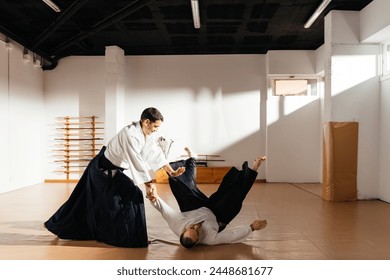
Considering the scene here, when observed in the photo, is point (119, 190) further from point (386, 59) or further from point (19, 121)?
point (19, 121)

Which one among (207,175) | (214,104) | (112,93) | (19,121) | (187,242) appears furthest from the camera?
(214,104)

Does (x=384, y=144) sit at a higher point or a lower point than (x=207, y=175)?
higher

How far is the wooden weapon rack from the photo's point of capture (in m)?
10.1

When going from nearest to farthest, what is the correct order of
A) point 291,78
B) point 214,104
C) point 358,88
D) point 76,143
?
point 358,88 → point 291,78 → point 76,143 → point 214,104

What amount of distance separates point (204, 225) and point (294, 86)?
721 cm

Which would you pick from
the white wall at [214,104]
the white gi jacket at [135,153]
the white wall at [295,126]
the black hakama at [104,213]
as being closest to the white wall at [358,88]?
the white wall at [295,126]

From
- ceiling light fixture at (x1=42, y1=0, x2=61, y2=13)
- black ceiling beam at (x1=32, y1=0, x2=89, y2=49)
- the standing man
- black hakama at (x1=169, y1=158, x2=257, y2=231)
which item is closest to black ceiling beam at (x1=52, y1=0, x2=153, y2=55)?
black ceiling beam at (x1=32, y1=0, x2=89, y2=49)

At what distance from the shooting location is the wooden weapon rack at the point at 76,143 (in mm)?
10125

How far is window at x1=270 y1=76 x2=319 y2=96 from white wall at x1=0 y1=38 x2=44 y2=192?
5624mm

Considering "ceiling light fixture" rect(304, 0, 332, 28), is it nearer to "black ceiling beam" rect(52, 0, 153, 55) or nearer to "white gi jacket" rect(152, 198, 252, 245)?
"black ceiling beam" rect(52, 0, 153, 55)

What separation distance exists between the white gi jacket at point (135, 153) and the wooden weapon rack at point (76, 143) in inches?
251

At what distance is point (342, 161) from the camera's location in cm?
679

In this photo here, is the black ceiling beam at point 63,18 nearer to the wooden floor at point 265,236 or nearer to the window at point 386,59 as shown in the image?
the wooden floor at point 265,236

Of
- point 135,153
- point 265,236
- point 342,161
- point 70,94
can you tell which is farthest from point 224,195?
point 70,94
